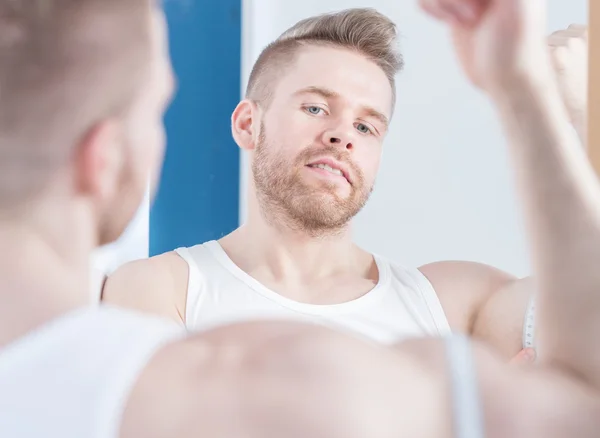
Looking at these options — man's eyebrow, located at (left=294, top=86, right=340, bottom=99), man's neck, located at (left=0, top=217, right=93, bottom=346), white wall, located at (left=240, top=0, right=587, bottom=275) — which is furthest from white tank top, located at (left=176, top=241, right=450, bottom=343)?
man's neck, located at (left=0, top=217, right=93, bottom=346)

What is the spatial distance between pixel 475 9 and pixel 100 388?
0.28 meters

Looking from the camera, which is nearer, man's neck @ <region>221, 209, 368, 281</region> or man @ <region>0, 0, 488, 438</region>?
man @ <region>0, 0, 488, 438</region>

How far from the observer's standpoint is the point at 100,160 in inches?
15.1

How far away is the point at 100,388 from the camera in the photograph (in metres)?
0.33

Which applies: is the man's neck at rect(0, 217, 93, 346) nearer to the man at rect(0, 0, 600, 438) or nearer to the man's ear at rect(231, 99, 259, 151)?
the man at rect(0, 0, 600, 438)

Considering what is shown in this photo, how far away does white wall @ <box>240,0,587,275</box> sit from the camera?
100cm

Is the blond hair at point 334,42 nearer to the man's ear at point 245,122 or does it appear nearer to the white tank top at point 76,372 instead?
A: the man's ear at point 245,122

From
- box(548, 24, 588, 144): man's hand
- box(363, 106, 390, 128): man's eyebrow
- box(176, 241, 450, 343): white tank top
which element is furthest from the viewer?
box(363, 106, 390, 128): man's eyebrow

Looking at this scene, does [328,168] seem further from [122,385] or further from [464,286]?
[122,385]

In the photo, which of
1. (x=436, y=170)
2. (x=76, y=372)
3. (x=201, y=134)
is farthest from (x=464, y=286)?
(x=76, y=372)

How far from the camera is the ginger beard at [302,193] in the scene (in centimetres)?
92

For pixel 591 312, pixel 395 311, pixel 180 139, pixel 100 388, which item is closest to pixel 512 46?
pixel 591 312

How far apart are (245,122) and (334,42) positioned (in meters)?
0.15

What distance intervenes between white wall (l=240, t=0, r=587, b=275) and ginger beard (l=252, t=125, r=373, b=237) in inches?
3.0
